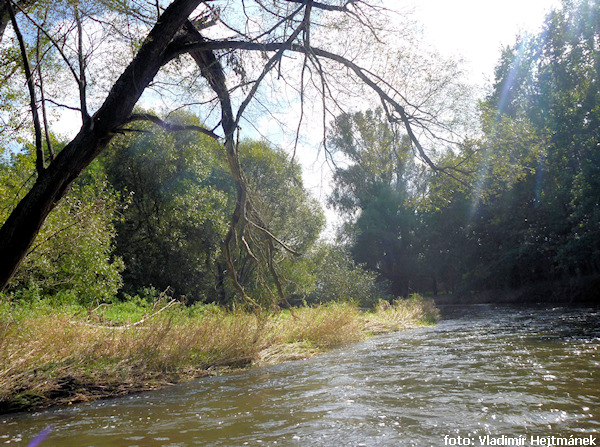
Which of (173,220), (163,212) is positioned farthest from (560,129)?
(163,212)

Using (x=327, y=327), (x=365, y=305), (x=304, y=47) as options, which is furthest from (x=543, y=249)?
(x=304, y=47)

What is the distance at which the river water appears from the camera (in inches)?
143

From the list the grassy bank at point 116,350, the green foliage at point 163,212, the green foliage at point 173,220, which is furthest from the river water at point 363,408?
the green foliage at point 163,212

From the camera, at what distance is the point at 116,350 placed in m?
7.18

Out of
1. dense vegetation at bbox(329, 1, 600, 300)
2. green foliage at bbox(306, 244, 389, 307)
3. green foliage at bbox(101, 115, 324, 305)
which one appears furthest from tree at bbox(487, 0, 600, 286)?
green foliage at bbox(101, 115, 324, 305)

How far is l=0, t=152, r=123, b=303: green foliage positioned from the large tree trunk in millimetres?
6403

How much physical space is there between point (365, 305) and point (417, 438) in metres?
23.4

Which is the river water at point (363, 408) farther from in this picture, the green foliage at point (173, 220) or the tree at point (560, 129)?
the tree at point (560, 129)

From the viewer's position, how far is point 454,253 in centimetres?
4119

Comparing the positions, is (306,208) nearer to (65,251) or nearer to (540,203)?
(65,251)

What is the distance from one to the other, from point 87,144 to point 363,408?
4.42m

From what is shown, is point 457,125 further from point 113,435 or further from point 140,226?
point 140,226

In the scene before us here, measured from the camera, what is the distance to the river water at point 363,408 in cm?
362

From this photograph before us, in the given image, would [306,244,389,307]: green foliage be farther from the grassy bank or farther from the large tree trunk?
Answer: the large tree trunk
